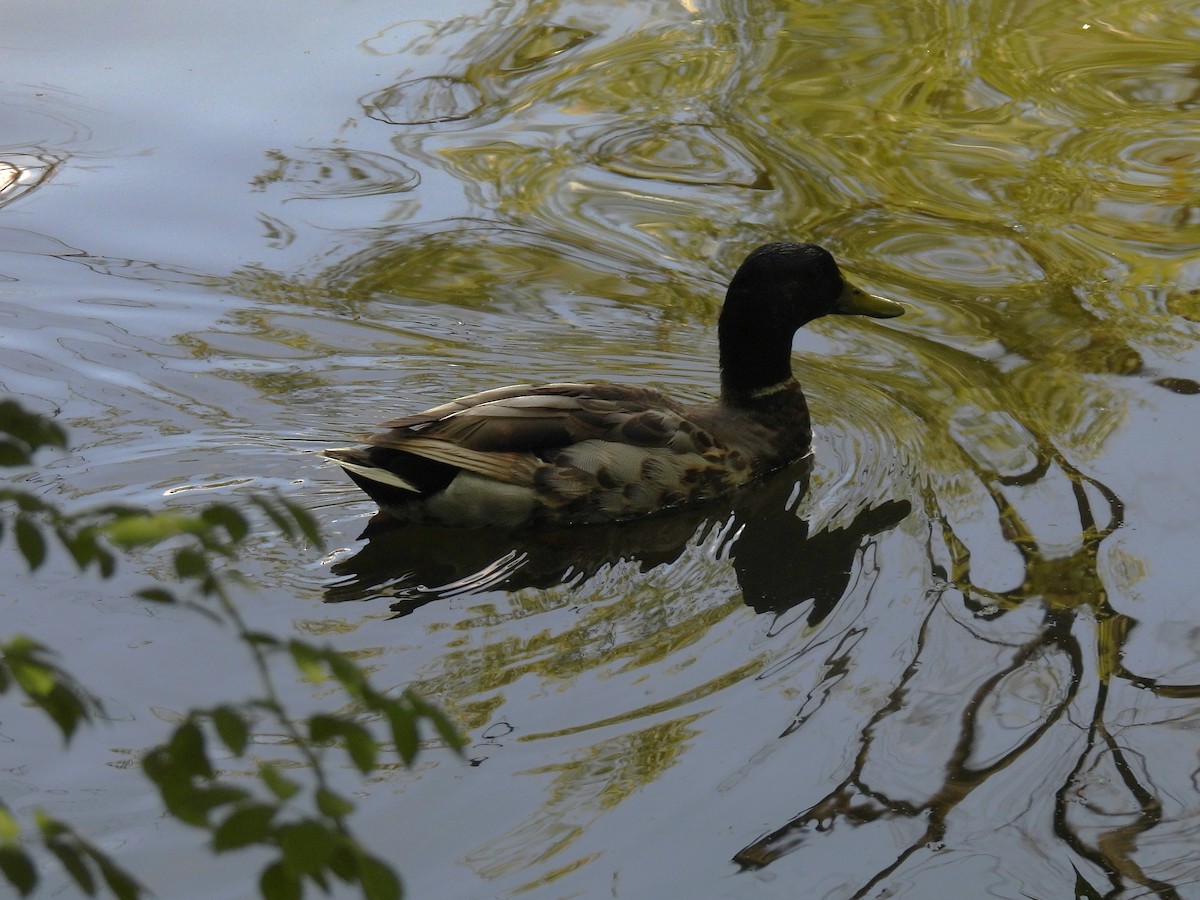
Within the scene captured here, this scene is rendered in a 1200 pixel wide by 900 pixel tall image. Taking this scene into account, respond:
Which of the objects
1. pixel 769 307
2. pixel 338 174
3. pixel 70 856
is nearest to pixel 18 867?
pixel 70 856

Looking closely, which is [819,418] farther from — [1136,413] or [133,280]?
[133,280]

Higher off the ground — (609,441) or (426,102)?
(426,102)

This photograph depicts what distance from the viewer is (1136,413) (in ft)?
21.9

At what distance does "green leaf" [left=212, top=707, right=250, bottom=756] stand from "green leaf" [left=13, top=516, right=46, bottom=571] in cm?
32

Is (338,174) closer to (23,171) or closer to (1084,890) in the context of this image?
(23,171)

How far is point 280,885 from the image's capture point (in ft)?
5.59

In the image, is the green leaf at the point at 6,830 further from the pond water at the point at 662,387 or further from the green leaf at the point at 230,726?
the pond water at the point at 662,387

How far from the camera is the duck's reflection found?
5633mm

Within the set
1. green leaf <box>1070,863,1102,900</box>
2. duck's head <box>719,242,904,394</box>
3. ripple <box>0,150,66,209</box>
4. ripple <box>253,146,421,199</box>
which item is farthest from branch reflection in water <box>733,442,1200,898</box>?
ripple <box>0,150,66,209</box>

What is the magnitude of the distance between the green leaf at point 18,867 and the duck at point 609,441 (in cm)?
407

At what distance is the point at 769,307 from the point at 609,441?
1096 millimetres

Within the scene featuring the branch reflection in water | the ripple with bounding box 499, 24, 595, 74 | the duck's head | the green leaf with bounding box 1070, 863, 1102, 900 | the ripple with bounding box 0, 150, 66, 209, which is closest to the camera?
the green leaf with bounding box 1070, 863, 1102, 900

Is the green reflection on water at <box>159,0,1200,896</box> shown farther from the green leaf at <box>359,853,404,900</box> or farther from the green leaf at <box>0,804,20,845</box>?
the green leaf at <box>0,804,20,845</box>

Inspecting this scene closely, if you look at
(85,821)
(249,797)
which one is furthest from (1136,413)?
(249,797)
